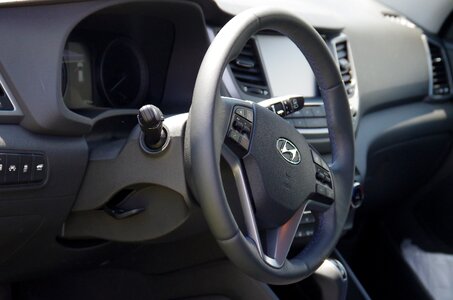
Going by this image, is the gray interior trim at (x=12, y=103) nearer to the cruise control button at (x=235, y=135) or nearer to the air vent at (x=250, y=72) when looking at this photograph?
Result: the cruise control button at (x=235, y=135)

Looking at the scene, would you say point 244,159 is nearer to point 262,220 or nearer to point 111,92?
point 262,220

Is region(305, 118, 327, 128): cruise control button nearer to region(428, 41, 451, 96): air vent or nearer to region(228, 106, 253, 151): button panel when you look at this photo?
region(228, 106, 253, 151): button panel

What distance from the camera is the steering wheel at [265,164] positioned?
116 cm

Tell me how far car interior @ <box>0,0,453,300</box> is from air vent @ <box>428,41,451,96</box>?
310 mm

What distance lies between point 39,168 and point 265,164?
0.40m

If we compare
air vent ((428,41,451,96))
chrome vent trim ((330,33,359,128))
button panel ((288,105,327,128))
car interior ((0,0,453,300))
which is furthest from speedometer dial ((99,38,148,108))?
air vent ((428,41,451,96))

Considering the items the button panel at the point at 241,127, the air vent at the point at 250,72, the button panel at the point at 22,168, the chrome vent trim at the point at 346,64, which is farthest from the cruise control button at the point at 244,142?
the chrome vent trim at the point at 346,64

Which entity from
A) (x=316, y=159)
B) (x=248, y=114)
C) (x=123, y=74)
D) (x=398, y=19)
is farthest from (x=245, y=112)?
(x=398, y=19)

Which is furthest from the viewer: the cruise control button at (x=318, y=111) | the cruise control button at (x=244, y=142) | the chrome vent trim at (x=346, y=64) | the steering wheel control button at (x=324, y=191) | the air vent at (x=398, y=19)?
the air vent at (x=398, y=19)

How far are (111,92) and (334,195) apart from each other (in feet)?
1.91

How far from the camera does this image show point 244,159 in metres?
1.27

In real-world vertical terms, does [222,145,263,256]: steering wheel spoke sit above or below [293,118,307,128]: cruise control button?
above

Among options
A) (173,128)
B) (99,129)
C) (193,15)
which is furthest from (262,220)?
(193,15)

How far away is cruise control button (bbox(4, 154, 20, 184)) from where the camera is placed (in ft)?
4.18
